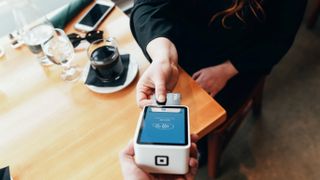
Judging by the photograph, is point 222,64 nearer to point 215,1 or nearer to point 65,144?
point 215,1

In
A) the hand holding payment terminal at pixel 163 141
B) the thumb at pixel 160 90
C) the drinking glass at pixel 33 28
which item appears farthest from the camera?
the drinking glass at pixel 33 28

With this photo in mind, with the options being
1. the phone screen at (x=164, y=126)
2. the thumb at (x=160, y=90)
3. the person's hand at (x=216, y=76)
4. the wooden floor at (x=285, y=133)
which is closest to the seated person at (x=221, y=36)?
the person's hand at (x=216, y=76)

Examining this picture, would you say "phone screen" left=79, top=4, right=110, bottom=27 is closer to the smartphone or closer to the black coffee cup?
the smartphone

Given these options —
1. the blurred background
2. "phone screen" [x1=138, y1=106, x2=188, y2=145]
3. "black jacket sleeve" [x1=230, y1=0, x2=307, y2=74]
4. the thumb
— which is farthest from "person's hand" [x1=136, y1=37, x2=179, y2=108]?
the blurred background

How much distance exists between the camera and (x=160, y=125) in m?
0.50

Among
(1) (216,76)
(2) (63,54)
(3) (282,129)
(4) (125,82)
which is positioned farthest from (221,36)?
(3) (282,129)

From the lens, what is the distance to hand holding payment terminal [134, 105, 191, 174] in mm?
472

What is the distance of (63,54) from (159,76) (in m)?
0.29

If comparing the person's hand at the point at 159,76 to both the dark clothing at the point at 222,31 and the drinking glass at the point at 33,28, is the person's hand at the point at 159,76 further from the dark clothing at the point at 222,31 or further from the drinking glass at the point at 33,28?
the drinking glass at the point at 33,28

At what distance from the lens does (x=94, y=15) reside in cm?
97

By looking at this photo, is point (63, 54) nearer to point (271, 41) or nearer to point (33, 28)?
point (33, 28)

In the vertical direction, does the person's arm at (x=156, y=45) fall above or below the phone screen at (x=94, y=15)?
below

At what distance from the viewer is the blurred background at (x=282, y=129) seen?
49.2 inches

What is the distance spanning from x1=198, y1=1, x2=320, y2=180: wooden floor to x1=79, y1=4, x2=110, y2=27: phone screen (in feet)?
2.50
